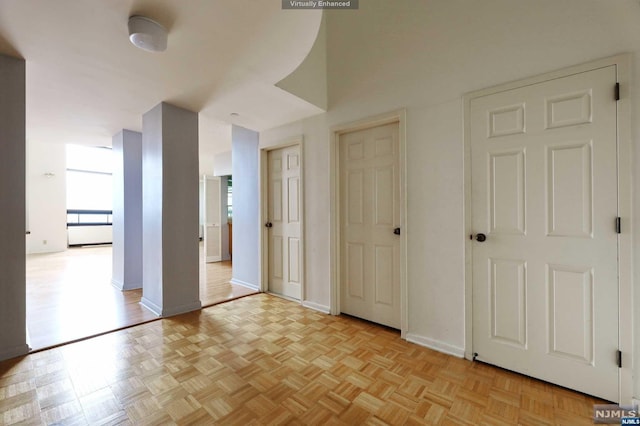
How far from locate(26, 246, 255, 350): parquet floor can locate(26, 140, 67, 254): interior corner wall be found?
6.92ft

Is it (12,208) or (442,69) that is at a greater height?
(442,69)

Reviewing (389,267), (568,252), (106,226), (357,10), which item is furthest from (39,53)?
(106,226)

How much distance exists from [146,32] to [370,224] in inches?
96.1

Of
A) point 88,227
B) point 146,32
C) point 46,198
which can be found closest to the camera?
point 146,32

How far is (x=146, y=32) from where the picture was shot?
1.74m

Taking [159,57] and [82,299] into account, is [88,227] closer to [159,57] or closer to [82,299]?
[82,299]

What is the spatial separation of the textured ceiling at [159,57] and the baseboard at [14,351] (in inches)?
91.6

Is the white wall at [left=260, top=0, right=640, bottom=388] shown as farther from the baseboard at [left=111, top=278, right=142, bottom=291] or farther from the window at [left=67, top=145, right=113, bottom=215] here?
the window at [left=67, top=145, right=113, bottom=215]

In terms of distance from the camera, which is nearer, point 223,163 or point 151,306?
point 151,306

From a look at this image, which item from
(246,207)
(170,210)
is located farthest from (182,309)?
(246,207)

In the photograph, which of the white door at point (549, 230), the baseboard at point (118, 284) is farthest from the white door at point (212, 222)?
the white door at point (549, 230)

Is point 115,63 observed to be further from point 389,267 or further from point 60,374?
point 389,267

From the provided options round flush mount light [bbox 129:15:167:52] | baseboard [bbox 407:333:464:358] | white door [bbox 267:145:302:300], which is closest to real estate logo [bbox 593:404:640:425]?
baseboard [bbox 407:333:464:358]

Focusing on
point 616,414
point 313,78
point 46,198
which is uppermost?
point 313,78
